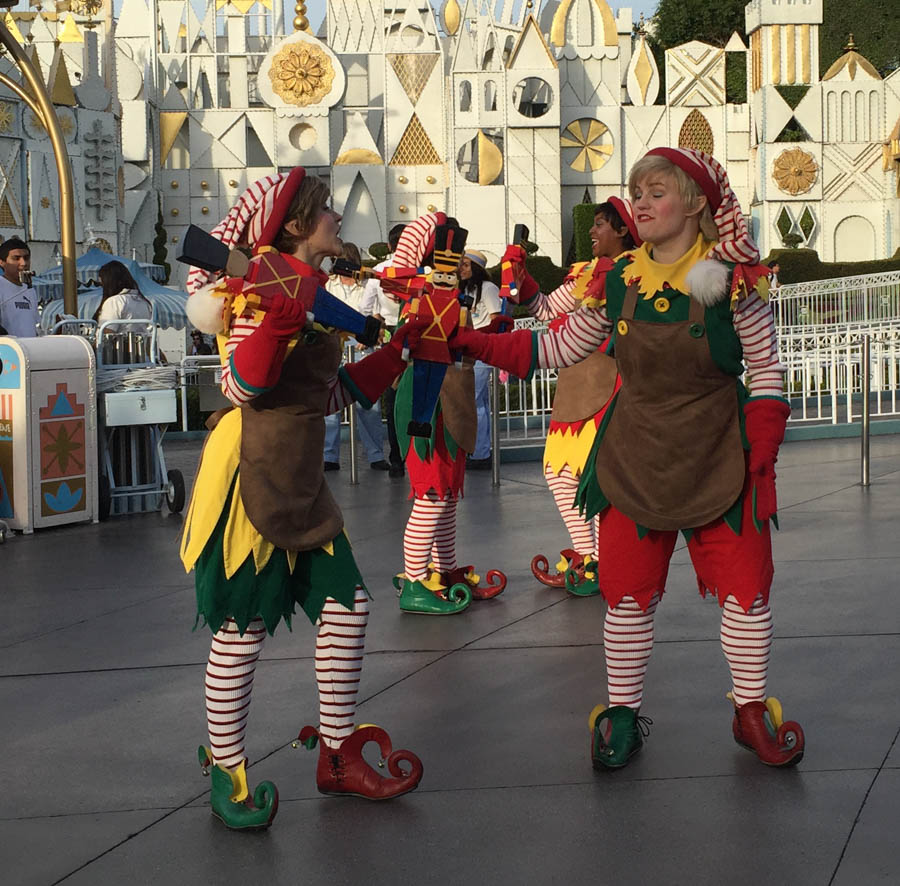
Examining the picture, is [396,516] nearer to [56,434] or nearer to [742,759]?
[56,434]

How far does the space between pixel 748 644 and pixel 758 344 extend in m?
0.83

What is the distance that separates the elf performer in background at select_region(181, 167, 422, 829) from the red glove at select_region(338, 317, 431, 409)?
0.05 metres

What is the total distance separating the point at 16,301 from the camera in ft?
31.9

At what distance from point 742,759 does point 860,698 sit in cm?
73

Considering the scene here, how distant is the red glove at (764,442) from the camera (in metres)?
3.66

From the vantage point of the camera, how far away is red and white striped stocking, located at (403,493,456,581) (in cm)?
600

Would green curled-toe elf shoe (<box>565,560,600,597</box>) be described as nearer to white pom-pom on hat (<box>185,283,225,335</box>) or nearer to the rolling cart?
white pom-pom on hat (<box>185,283,225,335</box>)

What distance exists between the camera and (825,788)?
3.53m

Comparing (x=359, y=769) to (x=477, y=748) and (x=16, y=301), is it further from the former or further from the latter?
(x=16, y=301)

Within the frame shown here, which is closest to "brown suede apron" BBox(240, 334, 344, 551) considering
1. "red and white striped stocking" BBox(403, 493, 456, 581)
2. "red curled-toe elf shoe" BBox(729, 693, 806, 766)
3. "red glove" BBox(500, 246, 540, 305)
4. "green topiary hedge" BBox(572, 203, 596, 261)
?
"red curled-toe elf shoe" BBox(729, 693, 806, 766)

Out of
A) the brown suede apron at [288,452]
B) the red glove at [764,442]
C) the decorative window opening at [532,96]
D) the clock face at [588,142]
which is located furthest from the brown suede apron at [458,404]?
the clock face at [588,142]

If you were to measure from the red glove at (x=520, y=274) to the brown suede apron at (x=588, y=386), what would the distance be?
0.49m

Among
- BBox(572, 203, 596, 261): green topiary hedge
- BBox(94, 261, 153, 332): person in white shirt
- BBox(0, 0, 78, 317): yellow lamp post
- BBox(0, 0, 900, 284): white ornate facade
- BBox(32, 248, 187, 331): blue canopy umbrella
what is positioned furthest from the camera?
BBox(0, 0, 900, 284): white ornate facade

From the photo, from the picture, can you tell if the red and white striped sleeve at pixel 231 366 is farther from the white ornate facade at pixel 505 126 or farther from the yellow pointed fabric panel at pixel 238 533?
the white ornate facade at pixel 505 126
